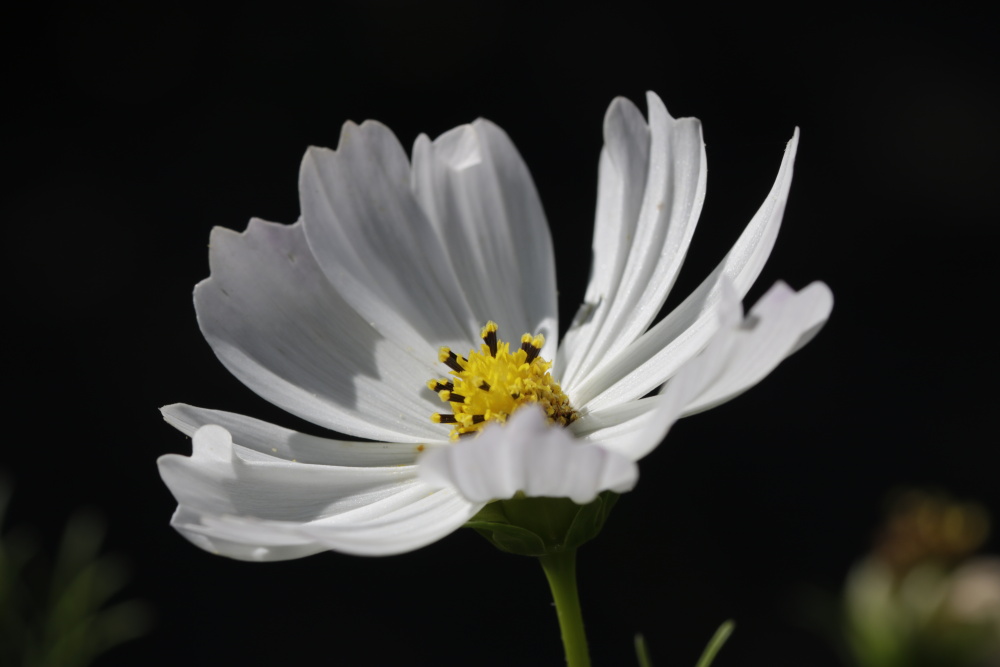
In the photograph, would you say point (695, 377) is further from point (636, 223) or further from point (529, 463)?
point (636, 223)

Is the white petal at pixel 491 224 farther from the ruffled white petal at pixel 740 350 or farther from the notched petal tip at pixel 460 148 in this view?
the ruffled white petal at pixel 740 350

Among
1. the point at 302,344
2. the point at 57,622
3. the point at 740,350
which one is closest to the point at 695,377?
the point at 740,350

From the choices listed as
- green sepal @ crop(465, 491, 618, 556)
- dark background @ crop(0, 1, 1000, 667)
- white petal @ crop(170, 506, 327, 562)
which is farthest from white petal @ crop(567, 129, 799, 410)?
dark background @ crop(0, 1, 1000, 667)

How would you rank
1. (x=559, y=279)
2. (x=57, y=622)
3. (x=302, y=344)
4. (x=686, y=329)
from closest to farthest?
(x=686, y=329), (x=302, y=344), (x=57, y=622), (x=559, y=279)

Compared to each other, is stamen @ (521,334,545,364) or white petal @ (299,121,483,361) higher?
white petal @ (299,121,483,361)

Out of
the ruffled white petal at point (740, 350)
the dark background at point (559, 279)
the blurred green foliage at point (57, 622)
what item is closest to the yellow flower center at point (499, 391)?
the ruffled white petal at point (740, 350)

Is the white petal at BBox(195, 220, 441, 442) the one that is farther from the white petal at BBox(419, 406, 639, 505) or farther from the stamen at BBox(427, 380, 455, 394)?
the white petal at BBox(419, 406, 639, 505)
